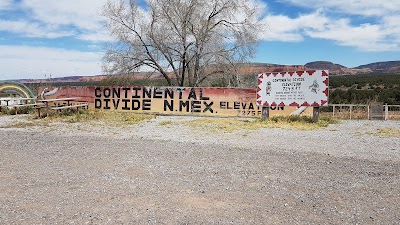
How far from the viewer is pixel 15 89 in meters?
27.2

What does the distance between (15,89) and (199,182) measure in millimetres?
25387

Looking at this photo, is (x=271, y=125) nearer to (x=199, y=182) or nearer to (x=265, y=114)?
(x=265, y=114)

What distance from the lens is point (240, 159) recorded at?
25.0ft

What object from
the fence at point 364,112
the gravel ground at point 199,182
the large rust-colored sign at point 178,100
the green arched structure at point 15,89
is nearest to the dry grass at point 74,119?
the large rust-colored sign at point 178,100

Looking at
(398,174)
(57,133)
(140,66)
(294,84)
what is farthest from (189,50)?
(398,174)

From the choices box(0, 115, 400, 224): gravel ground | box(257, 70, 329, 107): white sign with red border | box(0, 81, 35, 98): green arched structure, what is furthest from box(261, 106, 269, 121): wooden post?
box(0, 81, 35, 98): green arched structure

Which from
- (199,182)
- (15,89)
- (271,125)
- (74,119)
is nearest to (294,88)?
(271,125)

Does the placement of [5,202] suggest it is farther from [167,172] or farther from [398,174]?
[398,174]

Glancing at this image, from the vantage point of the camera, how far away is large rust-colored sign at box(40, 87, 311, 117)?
2014 centimetres

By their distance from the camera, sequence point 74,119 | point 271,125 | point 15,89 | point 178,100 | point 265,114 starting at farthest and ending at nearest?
1. point 15,89
2. point 178,100
3. point 265,114
4. point 74,119
5. point 271,125

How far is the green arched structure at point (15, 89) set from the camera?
1057 inches

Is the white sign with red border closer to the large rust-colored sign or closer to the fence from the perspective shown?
the large rust-colored sign

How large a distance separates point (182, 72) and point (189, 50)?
2.18 meters

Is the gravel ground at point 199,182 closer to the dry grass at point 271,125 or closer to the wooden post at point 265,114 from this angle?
the dry grass at point 271,125
